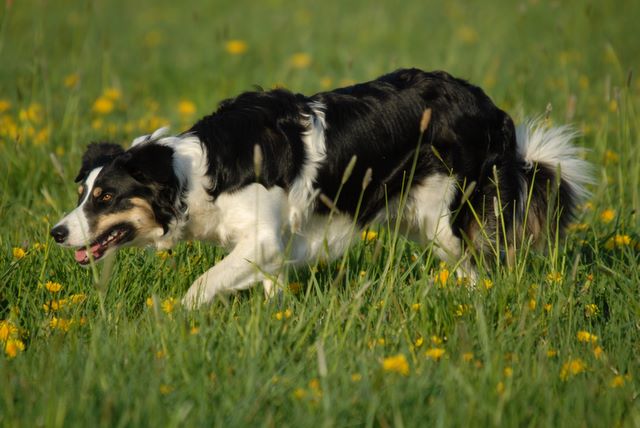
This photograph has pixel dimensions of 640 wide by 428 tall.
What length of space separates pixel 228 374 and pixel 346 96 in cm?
195

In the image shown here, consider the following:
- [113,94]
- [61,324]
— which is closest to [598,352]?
[61,324]

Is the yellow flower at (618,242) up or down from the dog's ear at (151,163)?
down

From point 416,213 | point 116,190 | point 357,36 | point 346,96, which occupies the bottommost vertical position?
point 357,36

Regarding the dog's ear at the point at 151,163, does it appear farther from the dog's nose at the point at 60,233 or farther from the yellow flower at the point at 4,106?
the yellow flower at the point at 4,106

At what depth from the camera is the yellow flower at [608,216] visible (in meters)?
5.07

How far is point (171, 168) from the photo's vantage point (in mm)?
3959

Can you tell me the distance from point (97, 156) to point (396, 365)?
7.22ft

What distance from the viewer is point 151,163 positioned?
3.91 m

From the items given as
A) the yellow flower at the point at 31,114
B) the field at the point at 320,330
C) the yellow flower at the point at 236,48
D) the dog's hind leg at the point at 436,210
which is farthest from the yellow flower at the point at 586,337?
the yellow flower at the point at 236,48

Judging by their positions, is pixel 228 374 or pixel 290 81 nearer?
pixel 228 374

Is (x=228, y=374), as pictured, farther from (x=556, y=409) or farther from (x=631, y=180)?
(x=631, y=180)

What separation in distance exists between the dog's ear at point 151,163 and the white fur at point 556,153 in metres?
2.01

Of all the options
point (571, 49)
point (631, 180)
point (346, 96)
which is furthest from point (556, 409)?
point (571, 49)

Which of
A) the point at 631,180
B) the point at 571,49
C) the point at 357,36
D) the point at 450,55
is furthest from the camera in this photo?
the point at 357,36
